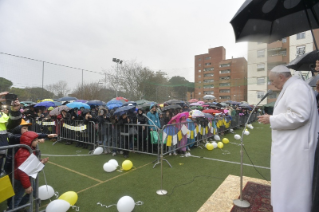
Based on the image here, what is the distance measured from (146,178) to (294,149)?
356 cm

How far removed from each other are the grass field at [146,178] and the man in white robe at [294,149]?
1.64m

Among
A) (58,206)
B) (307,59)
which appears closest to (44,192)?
(58,206)

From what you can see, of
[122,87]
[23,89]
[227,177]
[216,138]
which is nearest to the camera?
[227,177]

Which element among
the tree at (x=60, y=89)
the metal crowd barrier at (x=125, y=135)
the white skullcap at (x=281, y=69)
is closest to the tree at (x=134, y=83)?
the tree at (x=60, y=89)

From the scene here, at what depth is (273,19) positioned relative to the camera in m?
3.45

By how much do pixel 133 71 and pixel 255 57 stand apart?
18101 mm

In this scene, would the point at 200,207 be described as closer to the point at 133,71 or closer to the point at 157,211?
the point at 157,211

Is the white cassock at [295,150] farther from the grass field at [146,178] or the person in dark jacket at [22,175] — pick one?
the person in dark jacket at [22,175]

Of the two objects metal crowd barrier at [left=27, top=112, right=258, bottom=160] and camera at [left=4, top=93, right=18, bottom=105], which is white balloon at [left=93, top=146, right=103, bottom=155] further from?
camera at [left=4, top=93, right=18, bottom=105]

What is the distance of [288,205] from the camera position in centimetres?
222

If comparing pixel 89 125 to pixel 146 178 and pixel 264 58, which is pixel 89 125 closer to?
A: pixel 146 178

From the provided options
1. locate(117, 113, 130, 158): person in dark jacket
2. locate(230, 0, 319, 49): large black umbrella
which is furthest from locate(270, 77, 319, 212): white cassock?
locate(117, 113, 130, 158): person in dark jacket

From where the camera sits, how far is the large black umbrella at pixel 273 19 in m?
2.99

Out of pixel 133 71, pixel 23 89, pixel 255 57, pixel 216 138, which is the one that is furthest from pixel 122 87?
pixel 255 57
